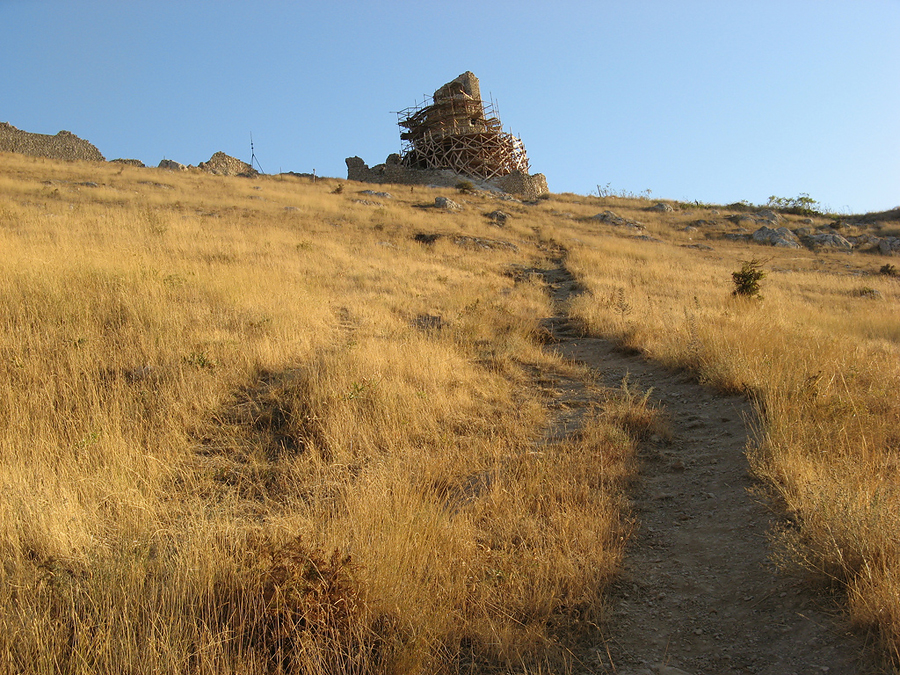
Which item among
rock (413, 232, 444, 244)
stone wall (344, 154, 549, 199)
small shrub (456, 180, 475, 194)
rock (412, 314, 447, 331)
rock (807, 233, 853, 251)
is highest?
stone wall (344, 154, 549, 199)

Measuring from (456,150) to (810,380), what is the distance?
1464 inches

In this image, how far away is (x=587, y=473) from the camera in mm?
4133

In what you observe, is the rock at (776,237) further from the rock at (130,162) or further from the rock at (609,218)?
the rock at (130,162)

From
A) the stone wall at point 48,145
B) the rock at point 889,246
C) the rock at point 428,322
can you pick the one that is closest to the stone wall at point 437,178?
the stone wall at point 48,145

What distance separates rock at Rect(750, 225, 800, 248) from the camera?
990 inches

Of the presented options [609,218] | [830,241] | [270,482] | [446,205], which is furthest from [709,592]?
[830,241]

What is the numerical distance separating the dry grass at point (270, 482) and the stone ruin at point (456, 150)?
31095 mm

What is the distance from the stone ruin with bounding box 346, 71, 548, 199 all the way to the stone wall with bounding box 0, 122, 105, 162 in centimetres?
1701

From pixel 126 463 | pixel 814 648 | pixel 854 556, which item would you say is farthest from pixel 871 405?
pixel 126 463

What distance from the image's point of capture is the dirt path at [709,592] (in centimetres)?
244

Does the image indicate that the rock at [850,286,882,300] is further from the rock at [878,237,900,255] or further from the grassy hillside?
the rock at [878,237,900,255]

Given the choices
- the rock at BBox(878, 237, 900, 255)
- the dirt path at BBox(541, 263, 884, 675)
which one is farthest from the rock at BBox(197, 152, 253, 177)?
the rock at BBox(878, 237, 900, 255)

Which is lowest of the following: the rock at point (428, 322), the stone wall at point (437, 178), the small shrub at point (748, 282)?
the rock at point (428, 322)

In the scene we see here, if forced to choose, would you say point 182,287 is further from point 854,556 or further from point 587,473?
→ point 854,556
